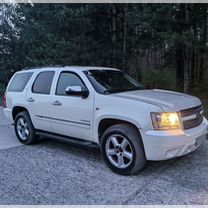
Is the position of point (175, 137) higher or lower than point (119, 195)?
higher

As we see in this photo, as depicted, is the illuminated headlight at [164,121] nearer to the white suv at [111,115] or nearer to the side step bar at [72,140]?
the white suv at [111,115]

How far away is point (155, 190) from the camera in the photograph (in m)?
3.57

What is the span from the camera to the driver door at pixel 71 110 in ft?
15.1

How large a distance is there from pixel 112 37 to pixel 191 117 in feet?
26.6

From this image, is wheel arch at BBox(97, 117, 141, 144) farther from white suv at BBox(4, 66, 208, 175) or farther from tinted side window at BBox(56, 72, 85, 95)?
tinted side window at BBox(56, 72, 85, 95)

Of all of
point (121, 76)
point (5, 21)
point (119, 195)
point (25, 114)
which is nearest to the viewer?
point (119, 195)

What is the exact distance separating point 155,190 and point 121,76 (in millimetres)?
2674

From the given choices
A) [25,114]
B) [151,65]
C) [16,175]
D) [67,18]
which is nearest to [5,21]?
[67,18]

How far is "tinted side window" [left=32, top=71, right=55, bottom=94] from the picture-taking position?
548 centimetres

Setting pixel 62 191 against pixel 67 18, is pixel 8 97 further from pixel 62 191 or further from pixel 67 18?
pixel 67 18

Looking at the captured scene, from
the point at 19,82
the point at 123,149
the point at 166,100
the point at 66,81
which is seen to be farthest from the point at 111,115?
the point at 19,82

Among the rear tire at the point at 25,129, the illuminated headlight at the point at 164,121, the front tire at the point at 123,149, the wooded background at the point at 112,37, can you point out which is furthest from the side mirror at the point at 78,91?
the wooded background at the point at 112,37

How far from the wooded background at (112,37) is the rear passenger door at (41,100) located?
14.1ft

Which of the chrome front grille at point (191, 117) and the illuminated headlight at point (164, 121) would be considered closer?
the illuminated headlight at point (164, 121)
